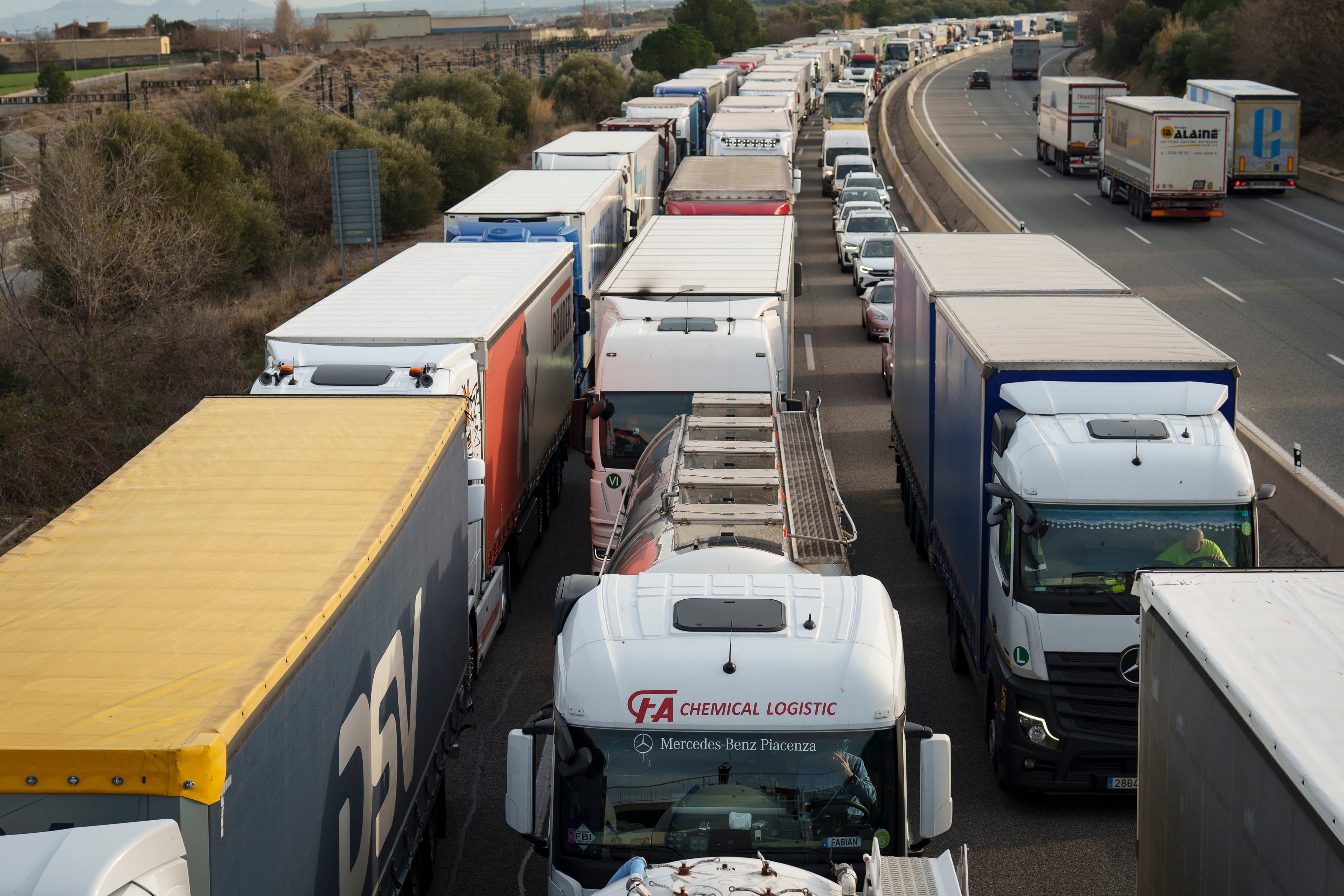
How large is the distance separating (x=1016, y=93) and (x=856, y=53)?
12.2 m

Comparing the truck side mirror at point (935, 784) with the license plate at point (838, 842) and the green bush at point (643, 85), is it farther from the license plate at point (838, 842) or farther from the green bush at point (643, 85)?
the green bush at point (643, 85)

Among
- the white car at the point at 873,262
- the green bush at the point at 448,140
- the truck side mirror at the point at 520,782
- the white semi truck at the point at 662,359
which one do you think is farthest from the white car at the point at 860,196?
the truck side mirror at the point at 520,782

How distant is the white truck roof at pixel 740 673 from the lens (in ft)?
20.6

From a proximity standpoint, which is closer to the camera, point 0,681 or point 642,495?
point 0,681

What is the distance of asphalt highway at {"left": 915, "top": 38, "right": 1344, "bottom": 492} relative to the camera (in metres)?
20.1

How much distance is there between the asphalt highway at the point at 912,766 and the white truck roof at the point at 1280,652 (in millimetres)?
2019

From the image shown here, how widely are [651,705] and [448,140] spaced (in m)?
43.3

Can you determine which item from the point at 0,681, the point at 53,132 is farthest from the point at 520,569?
the point at 53,132

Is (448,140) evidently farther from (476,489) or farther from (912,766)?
(912,766)

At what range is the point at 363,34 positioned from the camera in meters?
153

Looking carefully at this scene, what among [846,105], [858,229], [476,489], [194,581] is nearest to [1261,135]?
[858,229]

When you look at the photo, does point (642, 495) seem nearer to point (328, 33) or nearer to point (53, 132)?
point (53, 132)

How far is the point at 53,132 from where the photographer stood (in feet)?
87.2

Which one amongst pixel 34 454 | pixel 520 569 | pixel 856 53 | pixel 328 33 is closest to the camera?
pixel 520 569
